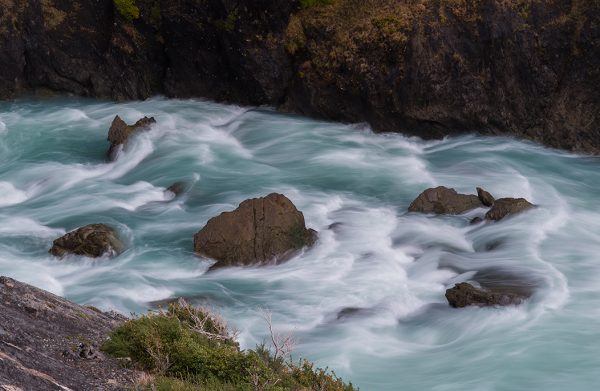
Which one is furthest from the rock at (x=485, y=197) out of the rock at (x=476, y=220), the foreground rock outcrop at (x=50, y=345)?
the foreground rock outcrop at (x=50, y=345)

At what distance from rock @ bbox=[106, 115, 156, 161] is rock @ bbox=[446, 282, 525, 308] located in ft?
37.2

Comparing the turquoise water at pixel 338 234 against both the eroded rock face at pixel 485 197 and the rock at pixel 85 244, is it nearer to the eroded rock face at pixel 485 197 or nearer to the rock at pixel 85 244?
the rock at pixel 85 244

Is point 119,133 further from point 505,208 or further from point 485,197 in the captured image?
point 505,208

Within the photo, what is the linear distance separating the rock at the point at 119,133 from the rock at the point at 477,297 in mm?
11332

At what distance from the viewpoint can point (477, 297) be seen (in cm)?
1297

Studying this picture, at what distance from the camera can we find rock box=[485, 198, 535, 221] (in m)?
16.6

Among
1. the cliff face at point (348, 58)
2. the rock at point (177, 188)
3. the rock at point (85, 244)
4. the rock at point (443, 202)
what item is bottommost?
the rock at point (85, 244)

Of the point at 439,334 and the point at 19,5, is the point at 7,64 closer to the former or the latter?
the point at 19,5

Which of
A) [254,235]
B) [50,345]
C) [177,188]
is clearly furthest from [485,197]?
[50,345]

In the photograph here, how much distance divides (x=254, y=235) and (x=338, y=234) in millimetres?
2115

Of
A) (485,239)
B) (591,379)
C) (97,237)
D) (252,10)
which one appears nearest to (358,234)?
(485,239)

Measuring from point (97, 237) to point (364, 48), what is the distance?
10.2 meters

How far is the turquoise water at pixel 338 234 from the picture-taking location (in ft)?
39.1

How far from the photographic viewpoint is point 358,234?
16.5 m
